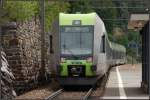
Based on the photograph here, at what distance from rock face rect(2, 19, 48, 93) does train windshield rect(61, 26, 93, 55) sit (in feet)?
8.80

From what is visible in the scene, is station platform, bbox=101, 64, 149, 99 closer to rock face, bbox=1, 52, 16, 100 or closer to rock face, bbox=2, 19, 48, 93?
rock face, bbox=1, 52, 16, 100

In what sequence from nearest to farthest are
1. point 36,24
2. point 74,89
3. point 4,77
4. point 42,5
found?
1. point 4,77
2. point 74,89
3. point 42,5
4. point 36,24

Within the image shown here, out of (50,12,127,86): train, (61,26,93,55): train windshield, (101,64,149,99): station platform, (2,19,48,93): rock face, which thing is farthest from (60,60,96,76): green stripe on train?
(2,19,48,93): rock face

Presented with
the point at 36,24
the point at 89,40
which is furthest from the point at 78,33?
the point at 36,24

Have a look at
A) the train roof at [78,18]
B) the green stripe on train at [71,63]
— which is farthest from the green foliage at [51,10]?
the green stripe on train at [71,63]

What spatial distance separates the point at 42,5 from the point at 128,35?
39.8m

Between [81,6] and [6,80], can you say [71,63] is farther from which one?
[81,6]

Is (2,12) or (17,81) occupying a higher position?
(2,12)

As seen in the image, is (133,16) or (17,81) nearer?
(133,16)

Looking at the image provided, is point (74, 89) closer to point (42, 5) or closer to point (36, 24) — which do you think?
point (42, 5)

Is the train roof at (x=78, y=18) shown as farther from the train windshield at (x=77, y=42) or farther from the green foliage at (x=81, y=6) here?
the green foliage at (x=81, y=6)

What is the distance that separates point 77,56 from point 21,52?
394 cm

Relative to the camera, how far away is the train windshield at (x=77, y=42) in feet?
78.4

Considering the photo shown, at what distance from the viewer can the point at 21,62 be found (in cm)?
2673
